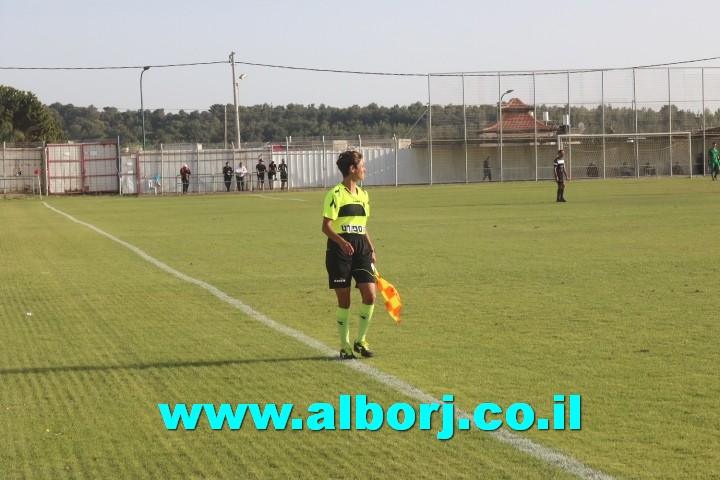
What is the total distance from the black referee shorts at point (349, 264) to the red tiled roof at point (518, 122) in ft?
187

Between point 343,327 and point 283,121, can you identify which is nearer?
point 343,327

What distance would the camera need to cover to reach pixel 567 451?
5777 mm

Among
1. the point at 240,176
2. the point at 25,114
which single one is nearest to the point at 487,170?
the point at 240,176

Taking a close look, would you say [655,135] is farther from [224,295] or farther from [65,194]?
[224,295]

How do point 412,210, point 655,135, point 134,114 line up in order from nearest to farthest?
point 412,210 < point 655,135 < point 134,114

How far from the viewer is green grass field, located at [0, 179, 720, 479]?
583 centimetres

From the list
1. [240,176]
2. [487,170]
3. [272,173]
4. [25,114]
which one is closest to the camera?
[272,173]

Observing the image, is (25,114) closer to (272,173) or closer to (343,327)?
(272,173)

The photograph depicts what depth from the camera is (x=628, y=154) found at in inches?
2566

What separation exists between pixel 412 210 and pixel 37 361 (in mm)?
23936

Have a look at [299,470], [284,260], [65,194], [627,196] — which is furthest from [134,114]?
[299,470]

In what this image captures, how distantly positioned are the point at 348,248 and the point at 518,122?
5806 centimetres

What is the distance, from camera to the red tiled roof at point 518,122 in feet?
214

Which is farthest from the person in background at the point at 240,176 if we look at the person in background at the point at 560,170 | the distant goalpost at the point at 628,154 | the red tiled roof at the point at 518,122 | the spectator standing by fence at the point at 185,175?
the person in background at the point at 560,170
